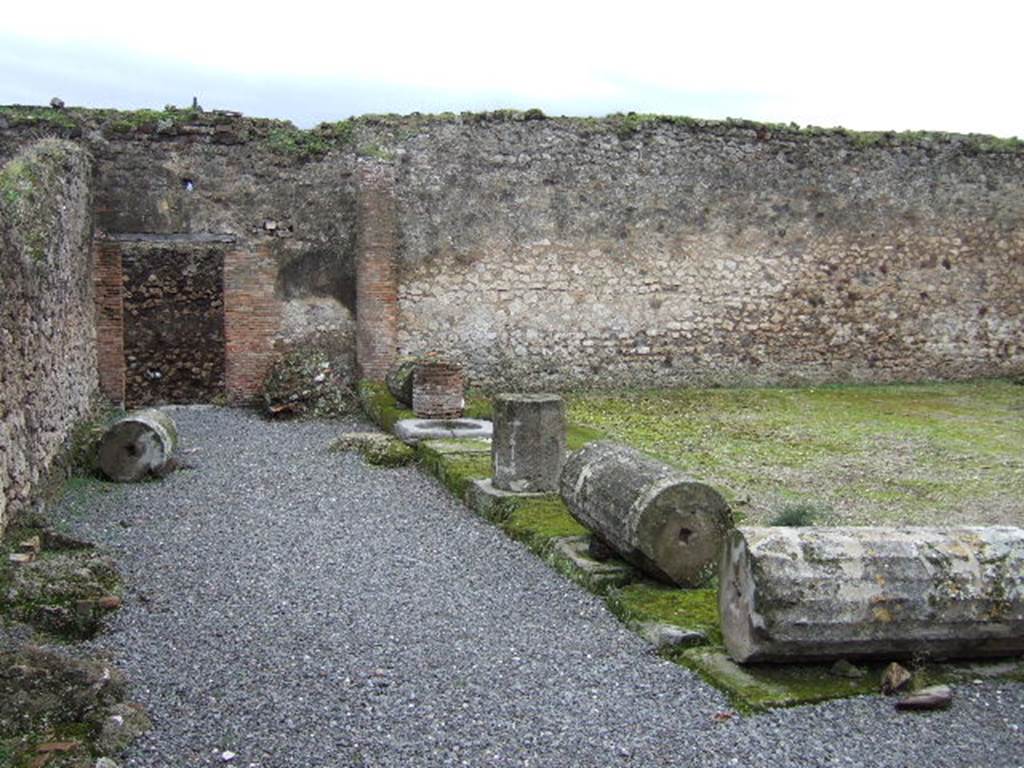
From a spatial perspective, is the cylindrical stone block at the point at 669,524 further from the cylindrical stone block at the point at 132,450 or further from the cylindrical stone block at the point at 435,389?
the cylindrical stone block at the point at 435,389

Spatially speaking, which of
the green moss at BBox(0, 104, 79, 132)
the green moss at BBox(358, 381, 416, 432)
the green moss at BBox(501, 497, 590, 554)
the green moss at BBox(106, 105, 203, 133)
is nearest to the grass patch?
the green moss at BBox(501, 497, 590, 554)

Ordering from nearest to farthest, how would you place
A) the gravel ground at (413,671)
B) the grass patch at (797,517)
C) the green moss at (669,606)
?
the gravel ground at (413,671) < the green moss at (669,606) < the grass patch at (797,517)

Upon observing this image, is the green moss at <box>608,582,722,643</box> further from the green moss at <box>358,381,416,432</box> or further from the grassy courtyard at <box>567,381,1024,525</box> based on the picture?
the green moss at <box>358,381,416,432</box>

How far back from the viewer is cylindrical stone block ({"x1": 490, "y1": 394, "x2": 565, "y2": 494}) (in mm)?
8289

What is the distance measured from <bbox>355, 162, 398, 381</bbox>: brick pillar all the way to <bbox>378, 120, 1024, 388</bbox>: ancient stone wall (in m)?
0.20

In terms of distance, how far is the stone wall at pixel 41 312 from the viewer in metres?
7.14

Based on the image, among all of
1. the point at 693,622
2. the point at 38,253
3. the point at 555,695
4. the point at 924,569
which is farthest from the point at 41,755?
the point at 38,253

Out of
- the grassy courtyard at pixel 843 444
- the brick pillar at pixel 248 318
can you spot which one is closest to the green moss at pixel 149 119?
the brick pillar at pixel 248 318

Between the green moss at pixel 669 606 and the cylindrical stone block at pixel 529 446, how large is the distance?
7.35 ft

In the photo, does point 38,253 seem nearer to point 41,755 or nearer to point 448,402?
point 448,402

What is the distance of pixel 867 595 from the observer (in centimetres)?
480

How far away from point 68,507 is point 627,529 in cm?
455

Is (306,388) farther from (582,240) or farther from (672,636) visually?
(672,636)

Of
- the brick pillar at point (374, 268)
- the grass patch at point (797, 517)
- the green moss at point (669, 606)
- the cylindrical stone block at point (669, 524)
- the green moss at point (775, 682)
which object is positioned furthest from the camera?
the brick pillar at point (374, 268)
